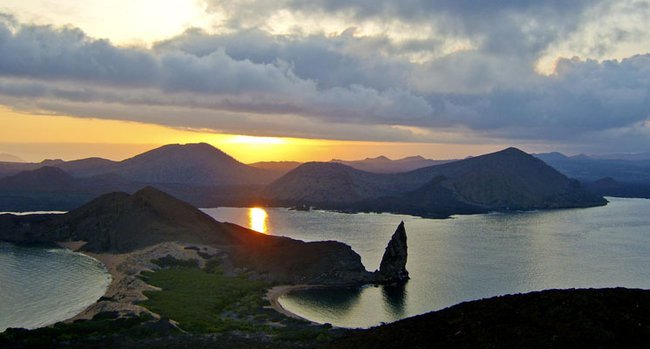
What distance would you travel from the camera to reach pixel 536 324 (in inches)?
1399

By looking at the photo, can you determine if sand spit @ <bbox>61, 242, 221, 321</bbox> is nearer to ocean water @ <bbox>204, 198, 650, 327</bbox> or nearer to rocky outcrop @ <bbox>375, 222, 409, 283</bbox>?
ocean water @ <bbox>204, 198, 650, 327</bbox>

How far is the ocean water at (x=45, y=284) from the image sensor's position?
285ft

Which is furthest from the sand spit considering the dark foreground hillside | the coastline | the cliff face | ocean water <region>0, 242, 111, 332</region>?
the dark foreground hillside

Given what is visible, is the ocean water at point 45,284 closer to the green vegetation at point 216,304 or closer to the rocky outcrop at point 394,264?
the green vegetation at point 216,304

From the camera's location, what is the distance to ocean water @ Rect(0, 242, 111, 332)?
86750 mm

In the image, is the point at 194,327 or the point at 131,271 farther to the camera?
the point at 131,271

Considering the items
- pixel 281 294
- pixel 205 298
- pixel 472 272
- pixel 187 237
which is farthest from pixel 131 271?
pixel 472 272

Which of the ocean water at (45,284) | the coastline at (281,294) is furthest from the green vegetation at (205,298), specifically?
the ocean water at (45,284)

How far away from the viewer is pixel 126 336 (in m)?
65.2

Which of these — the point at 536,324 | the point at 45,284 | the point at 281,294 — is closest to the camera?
the point at 536,324

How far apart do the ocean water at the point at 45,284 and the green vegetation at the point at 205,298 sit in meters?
12.6

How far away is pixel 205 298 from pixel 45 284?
40.6 meters

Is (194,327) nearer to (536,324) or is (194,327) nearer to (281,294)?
(281,294)

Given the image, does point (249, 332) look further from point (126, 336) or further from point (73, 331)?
point (73, 331)
